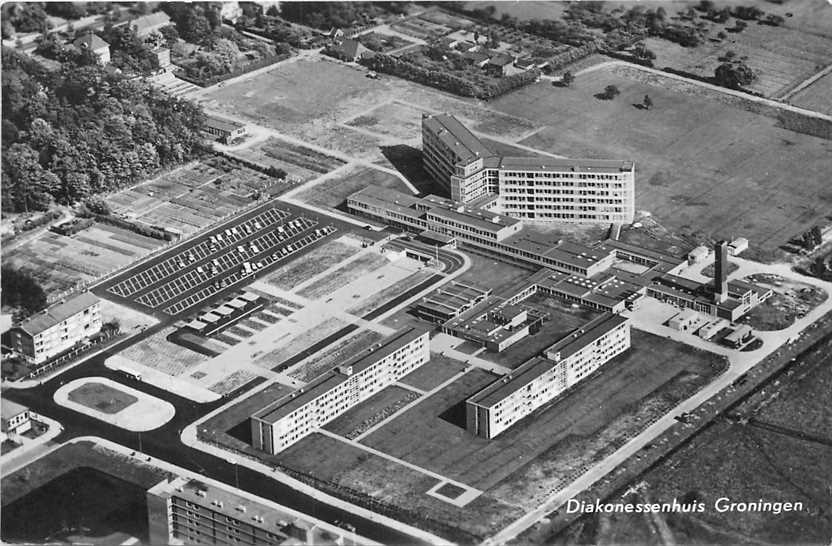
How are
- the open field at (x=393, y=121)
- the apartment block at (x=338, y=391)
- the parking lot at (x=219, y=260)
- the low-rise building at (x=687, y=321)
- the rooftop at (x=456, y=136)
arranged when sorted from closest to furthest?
the apartment block at (x=338, y=391), the low-rise building at (x=687, y=321), the parking lot at (x=219, y=260), the rooftop at (x=456, y=136), the open field at (x=393, y=121)

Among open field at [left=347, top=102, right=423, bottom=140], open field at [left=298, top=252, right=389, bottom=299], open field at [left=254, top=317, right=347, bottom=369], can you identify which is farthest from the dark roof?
open field at [left=254, top=317, right=347, bottom=369]

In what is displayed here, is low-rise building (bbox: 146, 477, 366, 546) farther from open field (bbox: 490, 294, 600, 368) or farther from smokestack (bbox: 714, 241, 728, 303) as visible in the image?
smokestack (bbox: 714, 241, 728, 303)

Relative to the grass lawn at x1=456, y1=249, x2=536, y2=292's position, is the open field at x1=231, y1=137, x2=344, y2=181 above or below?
below

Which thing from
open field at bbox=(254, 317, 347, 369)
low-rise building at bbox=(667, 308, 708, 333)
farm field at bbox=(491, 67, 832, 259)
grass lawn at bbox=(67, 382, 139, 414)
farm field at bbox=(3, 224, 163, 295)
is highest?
farm field at bbox=(491, 67, 832, 259)

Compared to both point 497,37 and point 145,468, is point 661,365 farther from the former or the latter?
point 497,37

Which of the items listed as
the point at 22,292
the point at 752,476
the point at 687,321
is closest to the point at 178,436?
the point at 22,292

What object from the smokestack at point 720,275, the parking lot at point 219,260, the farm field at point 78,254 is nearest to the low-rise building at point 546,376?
the smokestack at point 720,275

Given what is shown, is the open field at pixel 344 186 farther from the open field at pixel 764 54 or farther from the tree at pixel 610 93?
the open field at pixel 764 54

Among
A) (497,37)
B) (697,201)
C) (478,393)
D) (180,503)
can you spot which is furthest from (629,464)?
(497,37)
